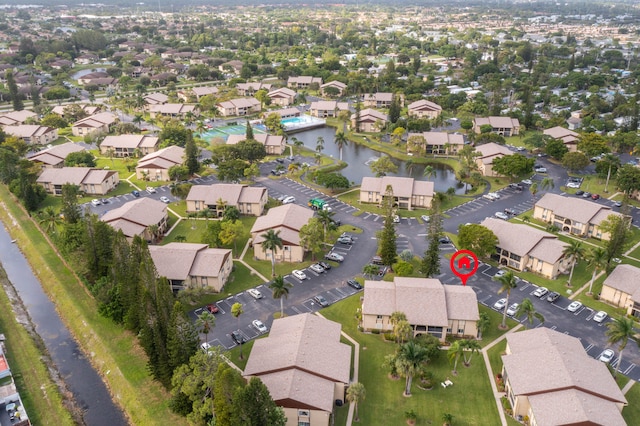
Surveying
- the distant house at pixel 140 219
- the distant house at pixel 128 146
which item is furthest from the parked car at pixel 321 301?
the distant house at pixel 128 146

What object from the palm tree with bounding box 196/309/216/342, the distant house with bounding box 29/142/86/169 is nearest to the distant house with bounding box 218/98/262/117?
the distant house with bounding box 29/142/86/169

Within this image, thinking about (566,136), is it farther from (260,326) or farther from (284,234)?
Result: (260,326)

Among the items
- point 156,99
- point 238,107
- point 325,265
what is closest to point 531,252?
point 325,265

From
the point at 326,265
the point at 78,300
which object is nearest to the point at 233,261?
the point at 326,265

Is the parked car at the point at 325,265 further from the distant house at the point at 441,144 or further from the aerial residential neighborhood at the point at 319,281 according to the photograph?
the distant house at the point at 441,144

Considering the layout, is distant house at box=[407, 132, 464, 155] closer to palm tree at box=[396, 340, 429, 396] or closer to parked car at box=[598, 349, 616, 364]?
parked car at box=[598, 349, 616, 364]

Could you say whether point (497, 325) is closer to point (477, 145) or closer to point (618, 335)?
point (618, 335)
